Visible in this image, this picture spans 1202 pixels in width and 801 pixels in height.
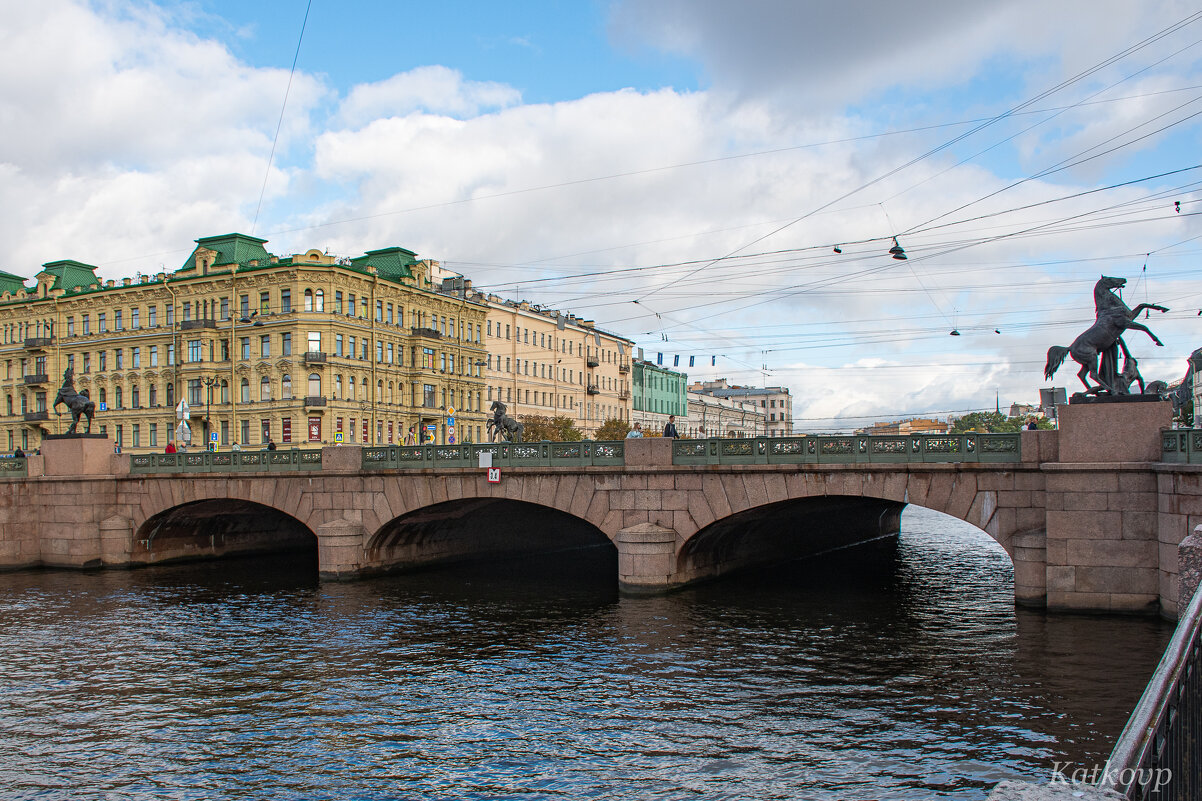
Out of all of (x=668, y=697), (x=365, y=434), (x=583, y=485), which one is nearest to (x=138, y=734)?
(x=668, y=697)

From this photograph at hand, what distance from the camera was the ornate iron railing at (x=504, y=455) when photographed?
1047 inches

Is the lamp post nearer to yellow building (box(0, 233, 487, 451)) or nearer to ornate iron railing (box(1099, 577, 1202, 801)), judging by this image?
yellow building (box(0, 233, 487, 451))

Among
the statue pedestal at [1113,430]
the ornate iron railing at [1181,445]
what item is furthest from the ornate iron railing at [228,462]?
the ornate iron railing at [1181,445]

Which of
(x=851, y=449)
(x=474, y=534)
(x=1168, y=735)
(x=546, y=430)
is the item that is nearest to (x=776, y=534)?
(x=851, y=449)

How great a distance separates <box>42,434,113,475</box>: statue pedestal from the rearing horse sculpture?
32.3 metres

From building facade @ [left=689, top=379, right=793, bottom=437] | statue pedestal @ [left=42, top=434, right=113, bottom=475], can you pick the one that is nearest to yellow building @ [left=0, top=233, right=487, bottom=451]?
statue pedestal @ [left=42, top=434, right=113, bottom=475]

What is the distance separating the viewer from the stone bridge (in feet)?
66.4

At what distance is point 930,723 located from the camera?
14.3 metres

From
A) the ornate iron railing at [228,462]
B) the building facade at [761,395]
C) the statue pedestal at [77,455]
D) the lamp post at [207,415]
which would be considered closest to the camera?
the ornate iron railing at [228,462]

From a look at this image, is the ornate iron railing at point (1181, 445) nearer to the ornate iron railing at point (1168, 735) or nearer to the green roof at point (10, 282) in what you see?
the ornate iron railing at point (1168, 735)

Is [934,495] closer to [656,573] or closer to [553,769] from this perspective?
[656,573]

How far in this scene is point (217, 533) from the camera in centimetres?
3812

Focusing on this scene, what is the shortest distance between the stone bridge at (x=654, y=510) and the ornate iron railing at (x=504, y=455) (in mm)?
256

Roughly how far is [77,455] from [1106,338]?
1321 inches
